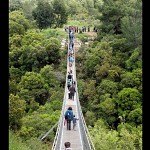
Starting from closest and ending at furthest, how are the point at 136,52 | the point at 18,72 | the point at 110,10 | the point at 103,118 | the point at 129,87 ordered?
1. the point at 103,118
2. the point at 129,87
3. the point at 136,52
4. the point at 18,72
5. the point at 110,10

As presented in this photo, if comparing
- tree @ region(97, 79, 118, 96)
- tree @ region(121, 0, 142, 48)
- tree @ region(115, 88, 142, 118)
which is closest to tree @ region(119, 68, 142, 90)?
tree @ region(97, 79, 118, 96)

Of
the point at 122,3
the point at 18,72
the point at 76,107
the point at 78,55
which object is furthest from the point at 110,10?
the point at 76,107

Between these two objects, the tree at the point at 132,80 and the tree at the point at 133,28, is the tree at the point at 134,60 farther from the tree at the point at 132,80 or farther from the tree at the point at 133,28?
the tree at the point at 132,80

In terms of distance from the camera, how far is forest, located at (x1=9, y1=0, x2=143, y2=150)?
15711 millimetres

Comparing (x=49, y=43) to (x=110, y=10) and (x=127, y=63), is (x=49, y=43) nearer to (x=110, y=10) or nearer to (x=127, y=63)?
(x=110, y=10)

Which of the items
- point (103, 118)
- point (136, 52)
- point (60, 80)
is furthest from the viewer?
point (60, 80)

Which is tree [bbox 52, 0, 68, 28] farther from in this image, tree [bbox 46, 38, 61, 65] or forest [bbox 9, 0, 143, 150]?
tree [bbox 46, 38, 61, 65]

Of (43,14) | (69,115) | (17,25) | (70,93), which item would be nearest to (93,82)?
(70,93)

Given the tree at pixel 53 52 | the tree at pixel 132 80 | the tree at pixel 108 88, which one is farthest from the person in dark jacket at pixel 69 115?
the tree at pixel 53 52

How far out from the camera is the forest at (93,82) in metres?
15.7

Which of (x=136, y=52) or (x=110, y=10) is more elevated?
(x=110, y=10)

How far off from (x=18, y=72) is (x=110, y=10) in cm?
906

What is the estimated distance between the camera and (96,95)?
76.0 feet

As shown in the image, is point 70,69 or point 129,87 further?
point 70,69
